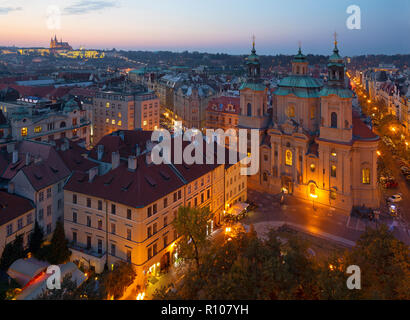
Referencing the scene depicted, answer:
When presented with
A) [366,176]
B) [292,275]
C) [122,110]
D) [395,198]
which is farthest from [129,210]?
[122,110]

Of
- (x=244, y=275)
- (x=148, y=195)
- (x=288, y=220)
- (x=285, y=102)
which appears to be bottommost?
(x=288, y=220)

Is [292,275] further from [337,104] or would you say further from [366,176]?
[366,176]

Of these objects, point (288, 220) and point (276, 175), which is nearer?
point (288, 220)

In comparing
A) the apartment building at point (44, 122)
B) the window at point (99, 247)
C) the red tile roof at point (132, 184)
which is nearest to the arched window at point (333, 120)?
the red tile roof at point (132, 184)

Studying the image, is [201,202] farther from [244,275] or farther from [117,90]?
[117,90]

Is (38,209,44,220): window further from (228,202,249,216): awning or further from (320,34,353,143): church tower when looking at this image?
(320,34,353,143): church tower
